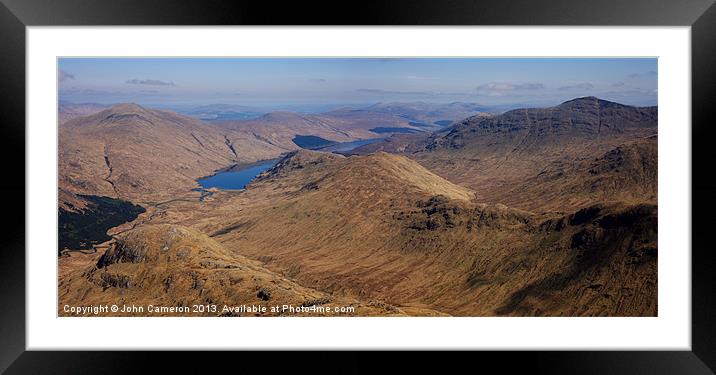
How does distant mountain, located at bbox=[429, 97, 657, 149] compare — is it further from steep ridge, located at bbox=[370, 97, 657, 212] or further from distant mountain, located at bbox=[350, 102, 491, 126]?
distant mountain, located at bbox=[350, 102, 491, 126]

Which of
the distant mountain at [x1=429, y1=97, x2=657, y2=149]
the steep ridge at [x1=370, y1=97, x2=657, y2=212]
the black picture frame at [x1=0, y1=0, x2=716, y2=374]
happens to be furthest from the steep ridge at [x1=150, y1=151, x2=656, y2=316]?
the distant mountain at [x1=429, y1=97, x2=657, y2=149]

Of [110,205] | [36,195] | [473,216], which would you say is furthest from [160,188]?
[36,195]

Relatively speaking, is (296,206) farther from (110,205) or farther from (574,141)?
(574,141)

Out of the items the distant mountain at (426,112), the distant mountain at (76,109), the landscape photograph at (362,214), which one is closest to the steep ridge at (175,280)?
the landscape photograph at (362,214)
